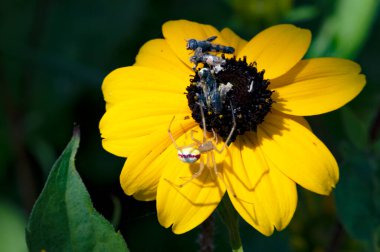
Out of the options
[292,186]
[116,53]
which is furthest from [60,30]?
[292,186]

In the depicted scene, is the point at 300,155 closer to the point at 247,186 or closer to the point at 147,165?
the point at 247,186

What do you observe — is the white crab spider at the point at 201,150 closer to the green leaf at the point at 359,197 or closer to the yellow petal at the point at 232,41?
the yellow petal at the point at 232,41

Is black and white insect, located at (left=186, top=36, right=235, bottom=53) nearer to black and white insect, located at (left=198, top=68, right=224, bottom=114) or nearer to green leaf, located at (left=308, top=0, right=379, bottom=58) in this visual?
black and white insect, located at (left=198, top=68, right=224, bottom=114)

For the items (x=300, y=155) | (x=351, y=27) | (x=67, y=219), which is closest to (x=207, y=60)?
(x=300, y=155)

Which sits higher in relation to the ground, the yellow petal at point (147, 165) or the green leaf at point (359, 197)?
the yellow petal at point (147, 165)

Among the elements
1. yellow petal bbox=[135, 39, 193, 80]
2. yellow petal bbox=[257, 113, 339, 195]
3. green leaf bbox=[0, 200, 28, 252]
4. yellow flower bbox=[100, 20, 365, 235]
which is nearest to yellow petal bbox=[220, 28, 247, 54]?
yellow flower bbox=[100, 20, 365, 235]

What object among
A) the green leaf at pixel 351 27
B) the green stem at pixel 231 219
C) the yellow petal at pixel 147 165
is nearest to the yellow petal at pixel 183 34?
the yellow petal at pixel 147 165

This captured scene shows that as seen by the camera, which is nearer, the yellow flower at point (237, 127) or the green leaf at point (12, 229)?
the yellow flower at point (237, 127)
